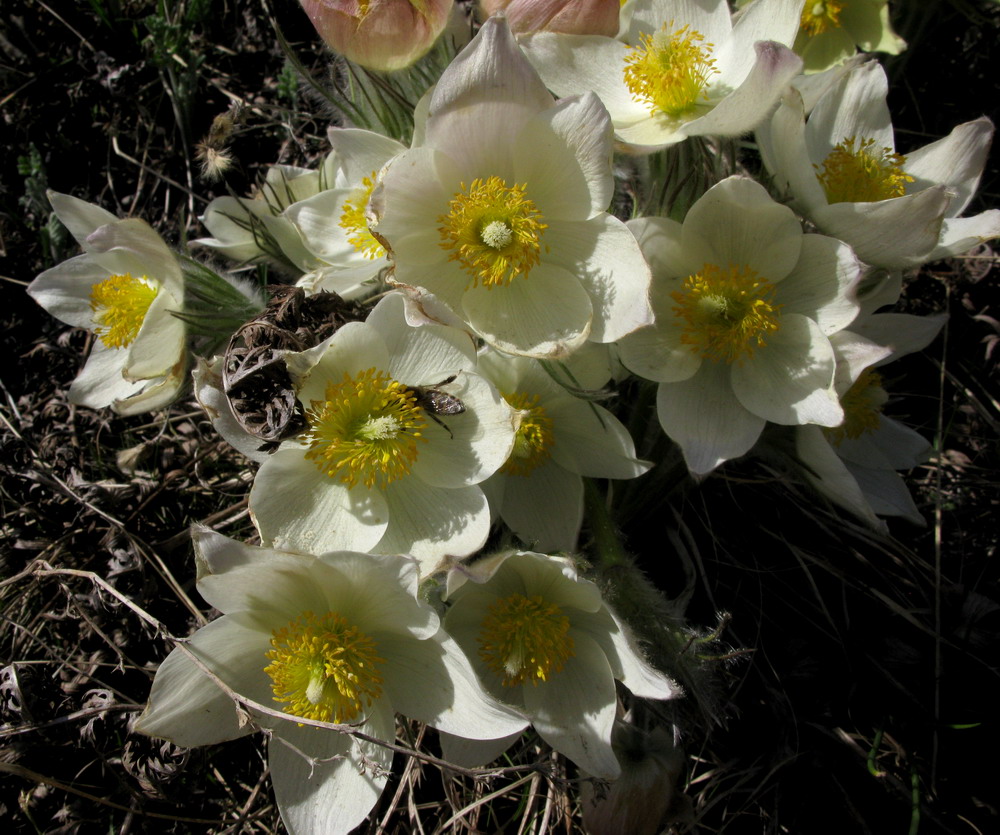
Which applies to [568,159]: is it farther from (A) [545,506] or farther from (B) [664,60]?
(A) [545,506]

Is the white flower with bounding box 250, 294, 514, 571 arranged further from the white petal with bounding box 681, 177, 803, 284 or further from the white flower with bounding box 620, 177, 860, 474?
the white petal with bounding box 681, 177, 803, 284

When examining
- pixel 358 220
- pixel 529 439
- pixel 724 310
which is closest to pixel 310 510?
pixel 529 439

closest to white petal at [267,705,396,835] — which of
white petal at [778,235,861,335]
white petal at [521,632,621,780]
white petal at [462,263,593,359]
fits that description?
white petal at [521,632,621,780]

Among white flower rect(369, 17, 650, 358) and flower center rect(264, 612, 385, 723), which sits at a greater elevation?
white flower rect(369, 17, 650, 358)

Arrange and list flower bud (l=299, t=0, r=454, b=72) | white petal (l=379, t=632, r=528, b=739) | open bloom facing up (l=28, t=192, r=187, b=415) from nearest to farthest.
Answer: white petal (l=379, t=632, r=528, b=739), flower bud (l=299, t=0, r=454, b=72), open bloom facing up (l=28, t=192, r=187, b=415)

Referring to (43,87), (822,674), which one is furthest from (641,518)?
(43,87)

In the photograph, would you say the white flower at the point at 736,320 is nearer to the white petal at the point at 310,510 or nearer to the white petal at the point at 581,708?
the white petal at the point at 581,708

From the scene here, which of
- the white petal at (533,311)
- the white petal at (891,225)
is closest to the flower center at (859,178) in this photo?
the white petal at (891,225)

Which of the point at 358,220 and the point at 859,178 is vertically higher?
the point at 358,220
